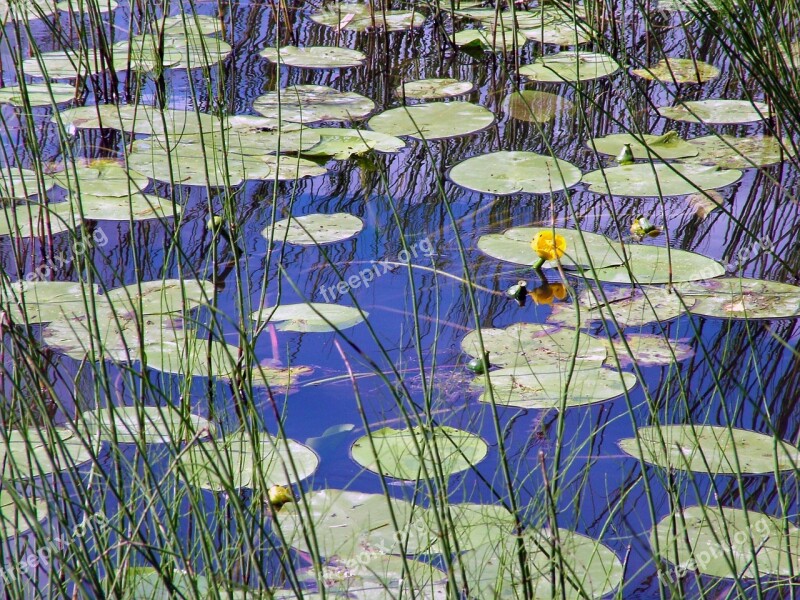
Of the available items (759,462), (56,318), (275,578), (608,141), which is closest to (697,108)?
(608,141)

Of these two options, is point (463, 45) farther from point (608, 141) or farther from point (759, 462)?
point (759, 462)

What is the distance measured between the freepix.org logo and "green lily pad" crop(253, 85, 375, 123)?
914 millimetres

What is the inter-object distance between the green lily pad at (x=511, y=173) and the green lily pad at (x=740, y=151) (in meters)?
0.45

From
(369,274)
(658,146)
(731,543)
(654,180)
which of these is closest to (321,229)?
(369,274)

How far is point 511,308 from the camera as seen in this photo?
6.70ft

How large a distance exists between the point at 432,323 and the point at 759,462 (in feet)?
2.43

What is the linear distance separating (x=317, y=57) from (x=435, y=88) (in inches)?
23.3

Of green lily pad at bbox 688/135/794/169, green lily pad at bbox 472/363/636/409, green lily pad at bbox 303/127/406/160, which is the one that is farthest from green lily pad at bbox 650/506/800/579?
green lily pad at bbox 303/127/406/160

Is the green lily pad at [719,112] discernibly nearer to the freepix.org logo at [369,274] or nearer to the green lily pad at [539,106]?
the green lily pad at [539,106]

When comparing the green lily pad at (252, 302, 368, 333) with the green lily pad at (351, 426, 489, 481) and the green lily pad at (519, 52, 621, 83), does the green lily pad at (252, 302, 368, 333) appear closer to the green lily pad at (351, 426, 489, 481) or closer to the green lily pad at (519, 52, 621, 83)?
the green lily pad at (351, 426, 489, 481)

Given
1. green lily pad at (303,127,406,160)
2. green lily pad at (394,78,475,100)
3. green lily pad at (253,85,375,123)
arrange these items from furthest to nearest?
green lily pad at (394,78,475,100) → green lily pad at (253,85,375,123) → green lily pad at (303,127,406,160)

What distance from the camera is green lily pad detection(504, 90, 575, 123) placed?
3104 millimetres

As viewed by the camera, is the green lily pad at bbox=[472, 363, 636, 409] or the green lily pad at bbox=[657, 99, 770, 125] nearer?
the green lily pad at bbox=[472, 363, 636, 409]

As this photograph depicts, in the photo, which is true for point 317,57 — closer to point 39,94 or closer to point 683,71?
point 39,94
